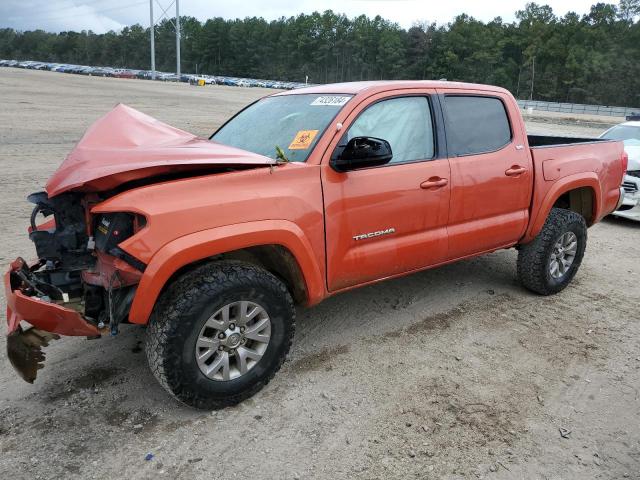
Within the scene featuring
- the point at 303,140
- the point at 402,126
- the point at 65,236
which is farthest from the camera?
the point at 402,126

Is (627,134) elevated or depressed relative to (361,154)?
elevated

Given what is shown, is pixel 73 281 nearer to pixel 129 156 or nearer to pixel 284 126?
pixel 129 156

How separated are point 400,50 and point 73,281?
110m

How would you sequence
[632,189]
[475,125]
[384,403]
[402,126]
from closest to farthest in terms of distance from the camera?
[384,403] → [402,126] → [475,125] → [632,189]

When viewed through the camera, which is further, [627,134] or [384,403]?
[627,134]

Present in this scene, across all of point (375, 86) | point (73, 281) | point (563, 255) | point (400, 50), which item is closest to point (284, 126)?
point (375, 86)

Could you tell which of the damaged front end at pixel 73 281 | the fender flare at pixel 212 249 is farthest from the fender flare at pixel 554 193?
the damaged front end at pixel 73 281

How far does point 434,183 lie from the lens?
3.90 meters

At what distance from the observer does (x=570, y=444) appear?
2973 mm

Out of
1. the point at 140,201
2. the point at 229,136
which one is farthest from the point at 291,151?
the point at 140,201

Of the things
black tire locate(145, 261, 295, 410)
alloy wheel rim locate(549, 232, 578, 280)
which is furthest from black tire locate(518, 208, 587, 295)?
black tire locate(145, 261, 295, 410)

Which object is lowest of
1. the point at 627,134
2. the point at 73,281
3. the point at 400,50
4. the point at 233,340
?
the point at 233,340

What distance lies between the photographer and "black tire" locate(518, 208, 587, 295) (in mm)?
4852

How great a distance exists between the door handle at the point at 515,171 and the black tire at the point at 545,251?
0.69 m
